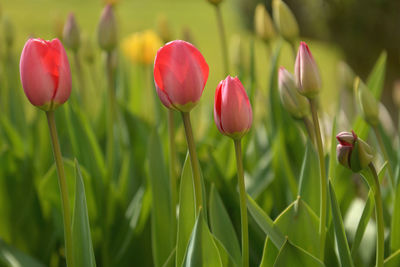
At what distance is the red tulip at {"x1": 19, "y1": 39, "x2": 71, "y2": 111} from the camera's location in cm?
46

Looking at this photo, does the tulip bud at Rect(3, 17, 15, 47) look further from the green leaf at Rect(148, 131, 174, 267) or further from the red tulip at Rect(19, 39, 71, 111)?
the red tulip at Rect(19, 39, 71, 111)

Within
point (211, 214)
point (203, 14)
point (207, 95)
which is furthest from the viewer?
point (203, 14)

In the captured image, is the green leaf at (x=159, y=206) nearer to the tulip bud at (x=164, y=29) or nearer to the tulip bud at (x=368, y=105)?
the tulip bud at (x=368, y=105)

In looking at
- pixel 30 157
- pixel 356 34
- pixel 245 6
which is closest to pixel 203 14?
pixel 245 6

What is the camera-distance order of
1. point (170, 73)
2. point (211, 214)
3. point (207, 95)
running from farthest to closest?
point (207, 95), point (211, 214), point (170, 73)

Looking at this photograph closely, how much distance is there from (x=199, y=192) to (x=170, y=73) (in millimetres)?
100

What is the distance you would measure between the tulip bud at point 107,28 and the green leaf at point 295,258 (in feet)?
1.40

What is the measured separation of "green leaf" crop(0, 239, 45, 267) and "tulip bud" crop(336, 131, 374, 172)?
0.38m

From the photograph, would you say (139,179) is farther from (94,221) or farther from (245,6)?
(245,6)

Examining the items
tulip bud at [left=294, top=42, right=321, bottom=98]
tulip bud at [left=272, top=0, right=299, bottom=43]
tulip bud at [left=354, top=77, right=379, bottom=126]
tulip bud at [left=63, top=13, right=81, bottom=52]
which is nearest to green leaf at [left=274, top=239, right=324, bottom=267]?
tulip bud at [left=294, top=42, right=321, bottom=98]

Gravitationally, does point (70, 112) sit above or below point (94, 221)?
above

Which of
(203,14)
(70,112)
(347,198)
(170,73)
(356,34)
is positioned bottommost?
(203,14)

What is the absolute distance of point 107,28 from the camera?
31.5 inches

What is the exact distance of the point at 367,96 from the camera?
659mm
